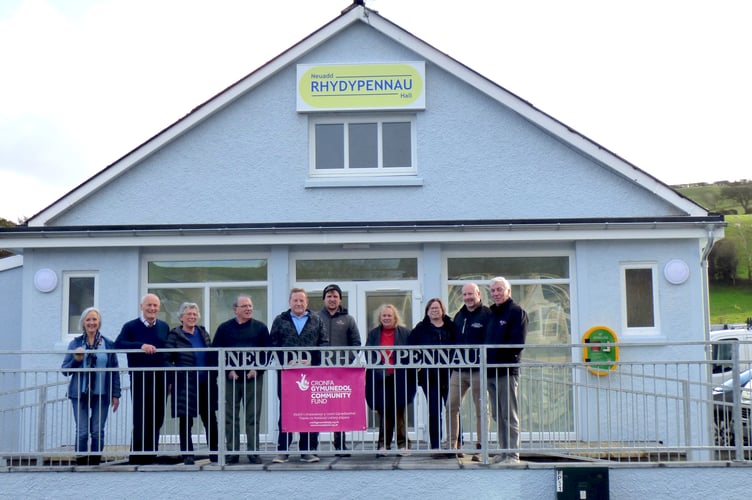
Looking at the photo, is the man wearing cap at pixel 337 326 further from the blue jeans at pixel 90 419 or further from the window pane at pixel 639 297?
the window pane at pixel 639 297

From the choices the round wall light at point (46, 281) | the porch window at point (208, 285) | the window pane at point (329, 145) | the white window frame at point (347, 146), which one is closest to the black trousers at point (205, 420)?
the porch window at point (208, 285)

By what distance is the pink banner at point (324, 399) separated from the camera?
8641 mm

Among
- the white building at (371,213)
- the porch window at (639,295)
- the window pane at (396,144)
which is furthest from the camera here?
the window pane at (396,144)

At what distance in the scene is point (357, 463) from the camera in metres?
8.70

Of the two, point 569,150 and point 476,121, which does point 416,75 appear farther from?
point 569,150

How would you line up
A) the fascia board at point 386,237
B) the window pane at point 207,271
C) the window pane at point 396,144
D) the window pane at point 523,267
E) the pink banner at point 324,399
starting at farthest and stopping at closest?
the window pane at point 396,144, the window pane at point 207,271, the window pane at point 523,267, the fascia board at point 386,237, the pink banner at point 324,399

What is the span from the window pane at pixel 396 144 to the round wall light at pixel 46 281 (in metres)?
4.92

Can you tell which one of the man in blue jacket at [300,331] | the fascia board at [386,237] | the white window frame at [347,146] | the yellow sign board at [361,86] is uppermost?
the yellow sign board at [361,86]

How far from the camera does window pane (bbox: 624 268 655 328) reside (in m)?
12.4

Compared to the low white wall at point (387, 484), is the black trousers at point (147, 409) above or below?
above

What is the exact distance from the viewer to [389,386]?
9078mm

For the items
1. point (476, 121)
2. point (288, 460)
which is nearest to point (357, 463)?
point (288, 460)

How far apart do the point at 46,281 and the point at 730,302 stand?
55027 millimetres

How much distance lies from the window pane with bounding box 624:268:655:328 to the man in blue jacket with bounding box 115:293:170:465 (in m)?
6.39
